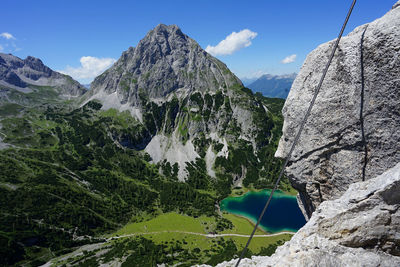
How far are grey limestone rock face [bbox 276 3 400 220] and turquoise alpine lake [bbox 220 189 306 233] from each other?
103690 mm

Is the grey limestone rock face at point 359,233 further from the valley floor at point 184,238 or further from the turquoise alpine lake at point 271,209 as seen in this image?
the turquoise alpine lake at point 271,209

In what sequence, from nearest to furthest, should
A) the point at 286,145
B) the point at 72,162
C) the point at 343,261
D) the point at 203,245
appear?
the point at 343,261 < the point at 286,145 < the point at 203,245 < the point at 72,162

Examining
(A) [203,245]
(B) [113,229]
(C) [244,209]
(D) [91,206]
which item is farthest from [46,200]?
(C) [244,209]

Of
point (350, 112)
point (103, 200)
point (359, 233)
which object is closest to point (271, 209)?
point (103, 200)

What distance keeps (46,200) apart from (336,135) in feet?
528

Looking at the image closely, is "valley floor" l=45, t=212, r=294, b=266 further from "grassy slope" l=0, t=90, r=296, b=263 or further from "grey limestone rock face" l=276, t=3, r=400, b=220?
"grey limestone rock face" l=276, t=3, r=400, b=220

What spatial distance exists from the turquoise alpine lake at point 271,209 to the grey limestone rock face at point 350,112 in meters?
104

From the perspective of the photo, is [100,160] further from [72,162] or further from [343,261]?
[343,261]

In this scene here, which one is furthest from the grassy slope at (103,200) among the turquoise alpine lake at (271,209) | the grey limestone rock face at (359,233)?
the grey limestone rock face at (359,233)

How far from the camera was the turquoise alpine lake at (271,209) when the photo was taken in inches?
4242

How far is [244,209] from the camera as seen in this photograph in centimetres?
12925

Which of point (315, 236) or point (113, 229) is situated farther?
point (113, 229)

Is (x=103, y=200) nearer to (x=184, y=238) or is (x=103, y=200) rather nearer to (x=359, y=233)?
(x=184, y=238)

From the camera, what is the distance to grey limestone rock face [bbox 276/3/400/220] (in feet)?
35.6
